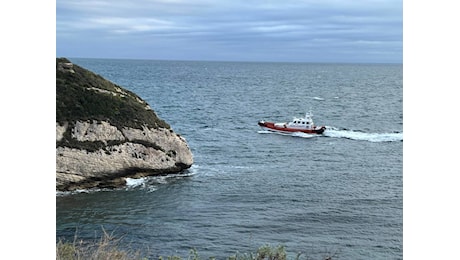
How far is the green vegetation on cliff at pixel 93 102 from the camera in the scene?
1259 centimetres

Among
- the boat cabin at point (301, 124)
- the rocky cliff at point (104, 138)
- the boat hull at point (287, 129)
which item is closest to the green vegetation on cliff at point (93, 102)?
the rocky cliff at point (104, 138)

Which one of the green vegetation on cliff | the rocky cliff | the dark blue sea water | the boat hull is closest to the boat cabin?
the boat hull

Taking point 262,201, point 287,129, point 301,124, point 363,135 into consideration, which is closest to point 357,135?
point 363,135

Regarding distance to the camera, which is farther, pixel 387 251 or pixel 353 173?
pixel 353 173

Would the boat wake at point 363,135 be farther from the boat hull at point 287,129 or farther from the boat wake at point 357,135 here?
the boat hull at point 287,129

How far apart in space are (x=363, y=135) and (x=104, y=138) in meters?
11.7

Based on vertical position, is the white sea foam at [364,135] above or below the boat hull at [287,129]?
below

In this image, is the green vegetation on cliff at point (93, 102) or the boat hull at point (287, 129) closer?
the green vegetation on cliff at point (93, 102)

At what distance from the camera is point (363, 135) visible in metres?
20.6

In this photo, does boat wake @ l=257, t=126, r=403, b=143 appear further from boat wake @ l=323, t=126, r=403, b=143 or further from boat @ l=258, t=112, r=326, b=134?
boat @ l=258, t=112, r=326, b=134
